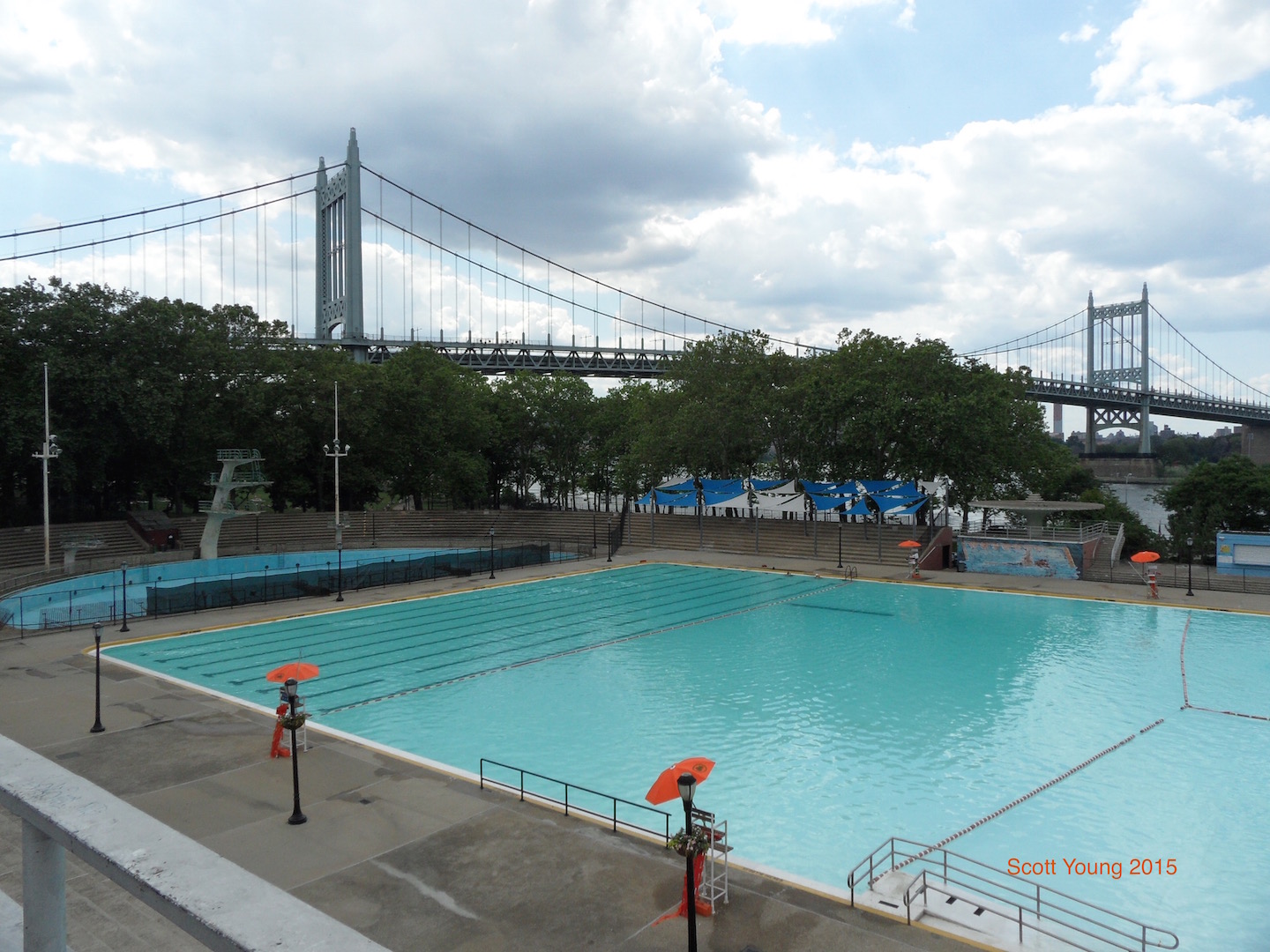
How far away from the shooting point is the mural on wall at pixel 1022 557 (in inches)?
1389

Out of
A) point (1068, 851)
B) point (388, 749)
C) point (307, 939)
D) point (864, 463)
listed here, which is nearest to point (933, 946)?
point (1068, 851)

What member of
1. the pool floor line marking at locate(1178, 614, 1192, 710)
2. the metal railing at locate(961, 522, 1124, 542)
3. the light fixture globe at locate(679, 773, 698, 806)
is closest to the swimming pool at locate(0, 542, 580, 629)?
the metal railing at locate(961, 522, 1124, 542)

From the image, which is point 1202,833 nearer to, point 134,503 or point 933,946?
point 933,946

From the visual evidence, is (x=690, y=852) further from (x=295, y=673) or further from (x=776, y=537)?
(x=776, y=537)

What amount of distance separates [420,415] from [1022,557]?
35469 millimetres

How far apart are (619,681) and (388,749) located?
6.89 m

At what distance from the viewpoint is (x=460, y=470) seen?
53125 millimetres

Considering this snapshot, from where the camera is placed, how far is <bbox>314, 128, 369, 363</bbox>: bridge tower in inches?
2911

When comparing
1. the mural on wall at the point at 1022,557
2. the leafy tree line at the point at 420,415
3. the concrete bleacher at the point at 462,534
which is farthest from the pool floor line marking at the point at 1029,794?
the leafy tree line at the point at 420,415

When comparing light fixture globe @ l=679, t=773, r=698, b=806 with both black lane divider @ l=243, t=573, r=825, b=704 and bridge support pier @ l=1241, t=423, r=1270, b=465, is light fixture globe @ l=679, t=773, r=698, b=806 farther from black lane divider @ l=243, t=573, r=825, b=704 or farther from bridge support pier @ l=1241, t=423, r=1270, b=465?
bridge support pier @ l=1241, t=423, r=1270, b=465

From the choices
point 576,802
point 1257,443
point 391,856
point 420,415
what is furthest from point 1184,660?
point 1257,443

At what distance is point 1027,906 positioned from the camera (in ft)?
32.0

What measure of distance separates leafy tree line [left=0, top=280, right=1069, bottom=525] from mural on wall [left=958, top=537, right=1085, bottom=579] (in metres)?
5.35

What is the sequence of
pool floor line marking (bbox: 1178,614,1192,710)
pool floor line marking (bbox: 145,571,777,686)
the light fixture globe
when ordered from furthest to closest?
pool floor line marking (bbox: 145,571,777,686) < pool floor line marking (bbox: 1178,614,1192,710) < the light fixture globe
